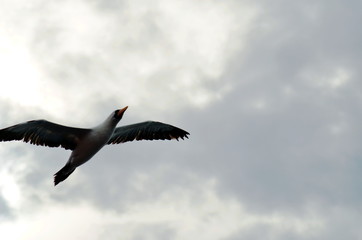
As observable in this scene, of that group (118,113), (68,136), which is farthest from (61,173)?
(118,113)

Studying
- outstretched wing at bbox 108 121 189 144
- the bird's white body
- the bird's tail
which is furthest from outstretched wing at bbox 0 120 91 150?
outstretched wing at bbox 108 121 189 144

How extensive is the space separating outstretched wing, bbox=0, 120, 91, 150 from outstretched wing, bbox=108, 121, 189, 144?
2505 millimetres

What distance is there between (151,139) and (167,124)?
114cm

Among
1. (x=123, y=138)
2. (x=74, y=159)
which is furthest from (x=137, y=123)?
(x=74, y=159)

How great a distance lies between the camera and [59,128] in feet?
123

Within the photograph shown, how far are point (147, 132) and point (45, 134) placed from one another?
5.36 m

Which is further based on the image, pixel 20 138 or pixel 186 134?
pixel 186 134

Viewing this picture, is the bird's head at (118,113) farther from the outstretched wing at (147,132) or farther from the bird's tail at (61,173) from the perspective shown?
the bird's tail at (61,173)

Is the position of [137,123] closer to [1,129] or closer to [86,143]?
[86,143]

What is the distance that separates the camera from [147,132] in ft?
131

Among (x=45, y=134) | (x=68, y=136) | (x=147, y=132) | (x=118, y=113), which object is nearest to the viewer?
(x=118, y=113)

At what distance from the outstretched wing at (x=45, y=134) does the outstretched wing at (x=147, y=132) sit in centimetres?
A: 250

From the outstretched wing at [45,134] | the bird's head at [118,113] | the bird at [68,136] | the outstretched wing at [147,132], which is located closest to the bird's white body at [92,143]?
the bird at [68,136]

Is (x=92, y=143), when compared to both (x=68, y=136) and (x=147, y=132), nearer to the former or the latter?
(x=68, y=136)
